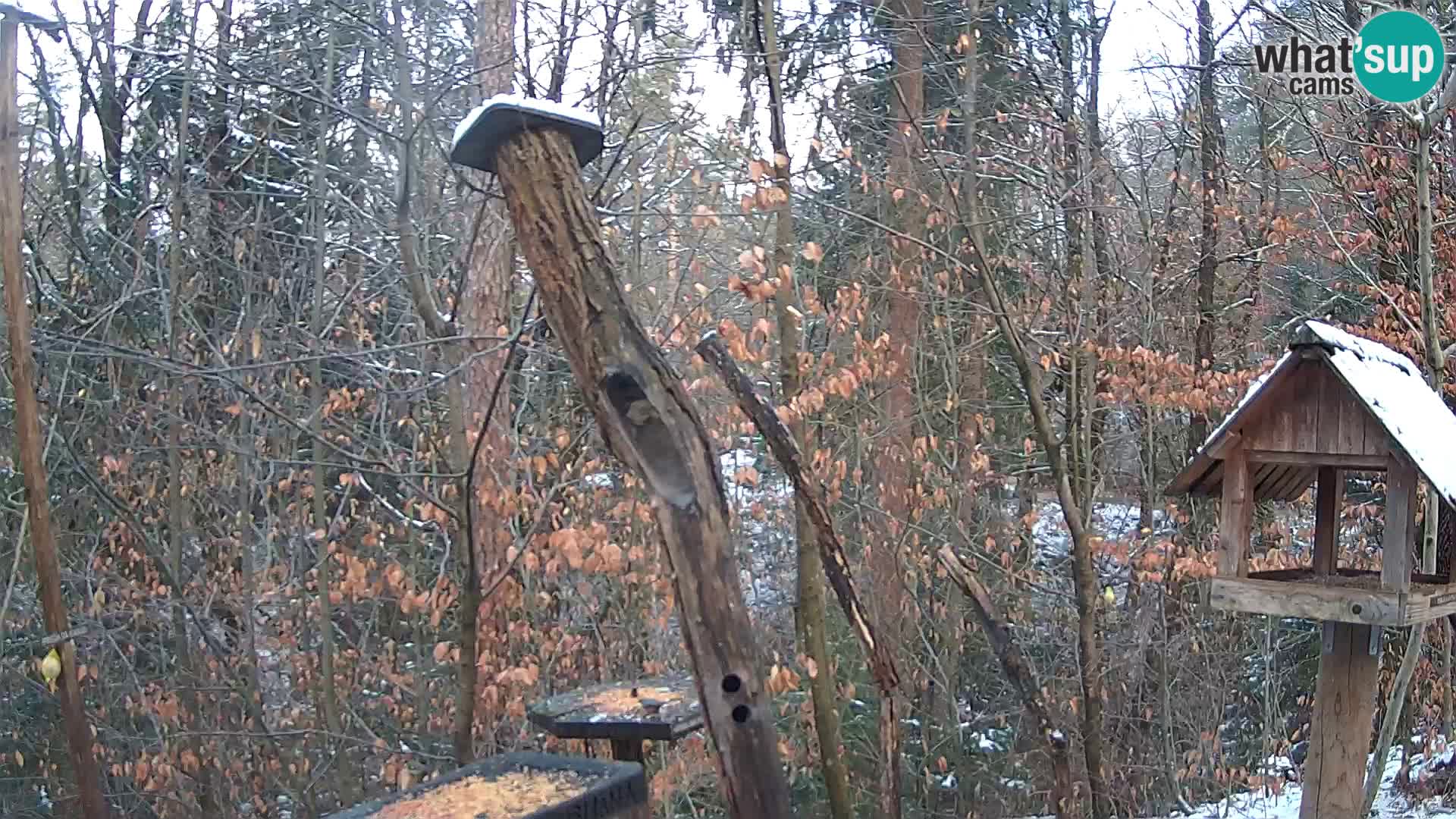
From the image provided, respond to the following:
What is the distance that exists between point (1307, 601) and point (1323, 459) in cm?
42

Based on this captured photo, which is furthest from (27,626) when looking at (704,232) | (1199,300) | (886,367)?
(1199,300)

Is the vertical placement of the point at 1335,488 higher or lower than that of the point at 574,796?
higher

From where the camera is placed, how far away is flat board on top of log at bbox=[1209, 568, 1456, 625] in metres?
3.21

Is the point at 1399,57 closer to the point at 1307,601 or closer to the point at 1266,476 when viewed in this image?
the point at 1266,476

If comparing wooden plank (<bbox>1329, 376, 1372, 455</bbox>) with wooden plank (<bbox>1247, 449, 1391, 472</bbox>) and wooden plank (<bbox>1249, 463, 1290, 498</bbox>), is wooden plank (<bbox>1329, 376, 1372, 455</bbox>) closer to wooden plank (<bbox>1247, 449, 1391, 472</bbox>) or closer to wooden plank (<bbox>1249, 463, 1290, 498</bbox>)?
wooden plank (<bbox>1247, 449, 1391, 472</bbox>)

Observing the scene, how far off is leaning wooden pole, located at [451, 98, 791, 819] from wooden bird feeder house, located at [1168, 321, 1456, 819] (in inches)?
61.4

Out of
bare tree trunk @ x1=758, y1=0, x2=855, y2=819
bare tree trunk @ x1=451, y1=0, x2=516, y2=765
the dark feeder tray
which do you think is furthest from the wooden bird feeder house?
bare tree trunk @ x1=451, y1=0, x2=516, y2=765

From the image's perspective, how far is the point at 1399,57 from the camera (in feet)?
17.3

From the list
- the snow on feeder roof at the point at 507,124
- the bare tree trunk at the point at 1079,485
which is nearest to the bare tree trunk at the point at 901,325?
the bare tree trunk at the point at 1079,485

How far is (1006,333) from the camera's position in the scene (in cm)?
538

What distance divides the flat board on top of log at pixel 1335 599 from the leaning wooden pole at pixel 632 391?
1509 mm

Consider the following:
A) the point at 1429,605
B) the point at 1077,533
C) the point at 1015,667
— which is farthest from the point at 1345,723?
the point at 1077,533

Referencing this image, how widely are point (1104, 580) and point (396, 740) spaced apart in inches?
203

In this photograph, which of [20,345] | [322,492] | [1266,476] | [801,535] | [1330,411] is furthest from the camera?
[322,492]
